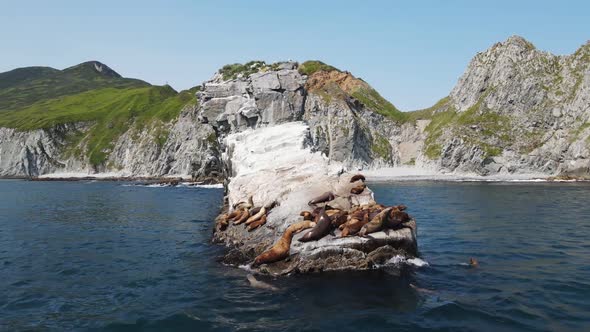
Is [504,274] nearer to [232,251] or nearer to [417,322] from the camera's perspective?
[417,322]

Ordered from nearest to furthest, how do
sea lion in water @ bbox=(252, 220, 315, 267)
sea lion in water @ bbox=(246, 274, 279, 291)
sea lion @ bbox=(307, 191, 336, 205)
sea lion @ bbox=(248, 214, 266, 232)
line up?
sea lion in water @ bbox=(246, 274, 279, 291) → sea lion in water @ bbox=(252, 220, 315, 267) → sea lion @ bbox=(307, 191, 336, 205) → sea lion @ bbox=(248, 214, 266, 232)

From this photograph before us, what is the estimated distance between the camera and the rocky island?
150 feet

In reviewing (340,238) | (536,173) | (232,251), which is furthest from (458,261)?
(536,173)

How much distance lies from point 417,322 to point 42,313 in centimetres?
1588

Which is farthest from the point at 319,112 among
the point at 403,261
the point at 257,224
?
the point at 403,261

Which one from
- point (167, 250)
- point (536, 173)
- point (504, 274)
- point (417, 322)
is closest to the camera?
point (417, 322)

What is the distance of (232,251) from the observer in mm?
28547

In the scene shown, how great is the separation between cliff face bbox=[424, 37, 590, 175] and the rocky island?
14.4 inches

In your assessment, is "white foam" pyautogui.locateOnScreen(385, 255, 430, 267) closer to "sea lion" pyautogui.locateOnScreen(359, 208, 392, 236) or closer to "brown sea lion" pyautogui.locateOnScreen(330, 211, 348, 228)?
"sea lion" pyautogui.locateOnScreen(359, 208, 392, 236)

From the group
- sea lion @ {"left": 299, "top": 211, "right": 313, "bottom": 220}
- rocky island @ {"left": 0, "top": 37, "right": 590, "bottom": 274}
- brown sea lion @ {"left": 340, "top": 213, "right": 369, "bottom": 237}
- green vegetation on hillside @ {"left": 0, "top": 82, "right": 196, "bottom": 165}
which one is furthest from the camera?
green vegetation on hillside @ {"left": 0, "top": 82, "right": 196, "bottom": 165}

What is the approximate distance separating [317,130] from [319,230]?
126152mm

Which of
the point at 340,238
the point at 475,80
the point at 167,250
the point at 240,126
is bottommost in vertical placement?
the point at 167,250

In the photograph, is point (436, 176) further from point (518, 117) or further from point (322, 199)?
point (322, 199)

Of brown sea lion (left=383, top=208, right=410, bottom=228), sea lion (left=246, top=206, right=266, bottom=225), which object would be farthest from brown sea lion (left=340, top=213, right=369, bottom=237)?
sea lion (left=246, top=206, right=266, bottom=225)
